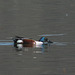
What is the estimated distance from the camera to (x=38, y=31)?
20859 mm

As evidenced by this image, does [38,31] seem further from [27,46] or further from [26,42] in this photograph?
[27,46]

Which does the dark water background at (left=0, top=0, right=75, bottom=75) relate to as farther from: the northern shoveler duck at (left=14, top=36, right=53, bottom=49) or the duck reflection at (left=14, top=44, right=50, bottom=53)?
the northern shoveler duck at (left=14, top=36, right=53, bottom=49)

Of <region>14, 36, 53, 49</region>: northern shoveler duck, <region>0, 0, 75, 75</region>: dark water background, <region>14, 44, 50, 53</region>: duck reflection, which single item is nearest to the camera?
<region>0, 0, 75, 75</region>: dark water background

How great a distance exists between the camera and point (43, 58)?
12.3 m

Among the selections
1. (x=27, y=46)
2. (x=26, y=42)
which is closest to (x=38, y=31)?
(x=26, y=42)

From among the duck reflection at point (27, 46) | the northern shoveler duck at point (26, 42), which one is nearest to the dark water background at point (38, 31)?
the duck reflection at point (27, 46)

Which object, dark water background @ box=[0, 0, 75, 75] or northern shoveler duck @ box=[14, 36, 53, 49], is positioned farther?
northern shoveler duck @ box=[14, 36, 53, 49]

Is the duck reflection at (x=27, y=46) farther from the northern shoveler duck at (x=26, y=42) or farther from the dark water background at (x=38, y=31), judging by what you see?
the dark water background at (x=38, y=31)

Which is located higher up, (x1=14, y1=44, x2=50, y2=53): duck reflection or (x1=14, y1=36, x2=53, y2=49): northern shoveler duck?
(x1=14, y1=36, x2=53, y2=49): northern shoveler duck

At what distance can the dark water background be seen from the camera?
1070cm

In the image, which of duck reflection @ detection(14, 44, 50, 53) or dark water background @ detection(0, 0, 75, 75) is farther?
duck reflection @ detection(14, 44, 50, 53)

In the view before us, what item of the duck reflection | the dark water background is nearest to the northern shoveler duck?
the duck reflection

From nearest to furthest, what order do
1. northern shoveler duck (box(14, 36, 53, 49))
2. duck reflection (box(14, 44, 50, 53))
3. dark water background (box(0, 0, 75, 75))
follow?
dark water background (box(0, 0, 75, 75))
duck reflection (box(14, 44, 50, 53))
northern shoveler duck (box(14, 36, 53, 49))

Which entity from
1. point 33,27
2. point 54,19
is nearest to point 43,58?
point 33,27
